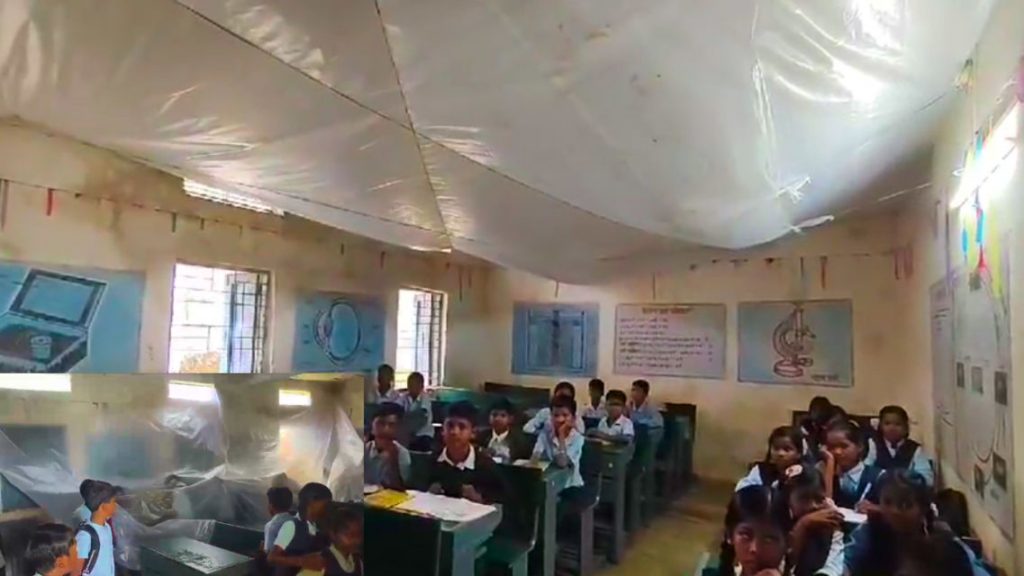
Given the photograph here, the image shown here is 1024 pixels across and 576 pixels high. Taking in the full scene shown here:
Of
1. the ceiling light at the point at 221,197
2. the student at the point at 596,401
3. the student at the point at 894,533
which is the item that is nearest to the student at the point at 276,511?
the student at the point at 894,533

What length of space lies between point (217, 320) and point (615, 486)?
285 centimetres

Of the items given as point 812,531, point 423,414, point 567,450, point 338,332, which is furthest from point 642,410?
point 812,531

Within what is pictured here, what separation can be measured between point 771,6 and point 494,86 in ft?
2.37

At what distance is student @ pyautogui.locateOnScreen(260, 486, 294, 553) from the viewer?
1948 millimetres

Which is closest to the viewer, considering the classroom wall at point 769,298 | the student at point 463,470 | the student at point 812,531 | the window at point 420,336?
the student at point 812,531

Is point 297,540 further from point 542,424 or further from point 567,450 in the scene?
point 542,424

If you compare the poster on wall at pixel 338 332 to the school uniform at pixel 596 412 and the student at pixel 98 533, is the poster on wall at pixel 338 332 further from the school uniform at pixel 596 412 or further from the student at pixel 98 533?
the student at pixel 98 533

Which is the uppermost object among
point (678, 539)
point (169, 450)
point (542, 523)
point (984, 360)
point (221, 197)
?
point (221, 197)

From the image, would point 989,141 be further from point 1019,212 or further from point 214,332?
point 214,332

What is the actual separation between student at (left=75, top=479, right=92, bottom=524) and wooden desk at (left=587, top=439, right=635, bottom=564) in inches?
115

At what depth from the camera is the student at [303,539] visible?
77.0 inches

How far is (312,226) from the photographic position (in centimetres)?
529

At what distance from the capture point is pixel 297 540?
2.00 m

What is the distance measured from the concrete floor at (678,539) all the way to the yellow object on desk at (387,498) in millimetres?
1575
